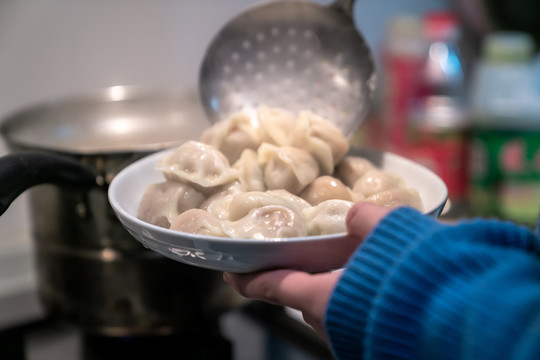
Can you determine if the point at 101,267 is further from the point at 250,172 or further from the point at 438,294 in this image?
the point at 438,294

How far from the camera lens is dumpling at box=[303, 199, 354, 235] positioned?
444 mm

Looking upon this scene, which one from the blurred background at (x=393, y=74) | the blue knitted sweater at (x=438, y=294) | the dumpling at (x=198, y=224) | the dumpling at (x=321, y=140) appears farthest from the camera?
the blurred background at (x=393, y=74)

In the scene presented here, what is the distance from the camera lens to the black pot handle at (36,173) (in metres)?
0.46

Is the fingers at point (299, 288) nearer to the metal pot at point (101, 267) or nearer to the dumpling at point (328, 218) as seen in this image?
the dumpling at point (328, 218)

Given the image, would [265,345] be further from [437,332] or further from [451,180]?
[451,180]

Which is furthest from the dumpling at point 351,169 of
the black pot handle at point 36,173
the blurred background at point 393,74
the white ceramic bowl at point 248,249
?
the blurred background at point 393,74

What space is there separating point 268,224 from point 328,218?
5cm

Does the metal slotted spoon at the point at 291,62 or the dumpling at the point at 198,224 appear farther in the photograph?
the metal slotted spoon at the point at 291,62

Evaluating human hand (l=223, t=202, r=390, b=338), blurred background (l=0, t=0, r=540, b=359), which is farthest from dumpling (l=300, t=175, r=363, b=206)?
blurred background (l=0, t=0, r=540, b=359)

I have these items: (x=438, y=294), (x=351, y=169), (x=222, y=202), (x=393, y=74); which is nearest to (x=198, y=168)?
(x=222, y=202)

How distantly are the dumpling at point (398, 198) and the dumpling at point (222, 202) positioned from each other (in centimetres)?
12

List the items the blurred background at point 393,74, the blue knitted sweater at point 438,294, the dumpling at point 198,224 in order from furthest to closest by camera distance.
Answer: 1. the blurred background at point 393,74
2. the dumpling at point 198,224
3. the blue knitted sweater at point 438,294

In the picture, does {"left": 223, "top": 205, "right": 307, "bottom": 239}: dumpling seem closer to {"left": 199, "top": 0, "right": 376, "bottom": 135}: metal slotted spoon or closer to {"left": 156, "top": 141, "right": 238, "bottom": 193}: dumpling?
{"left": 156, "top": 141, "right": 238, "bottom": 193}: dumpling

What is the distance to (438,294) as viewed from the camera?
1.15ft
